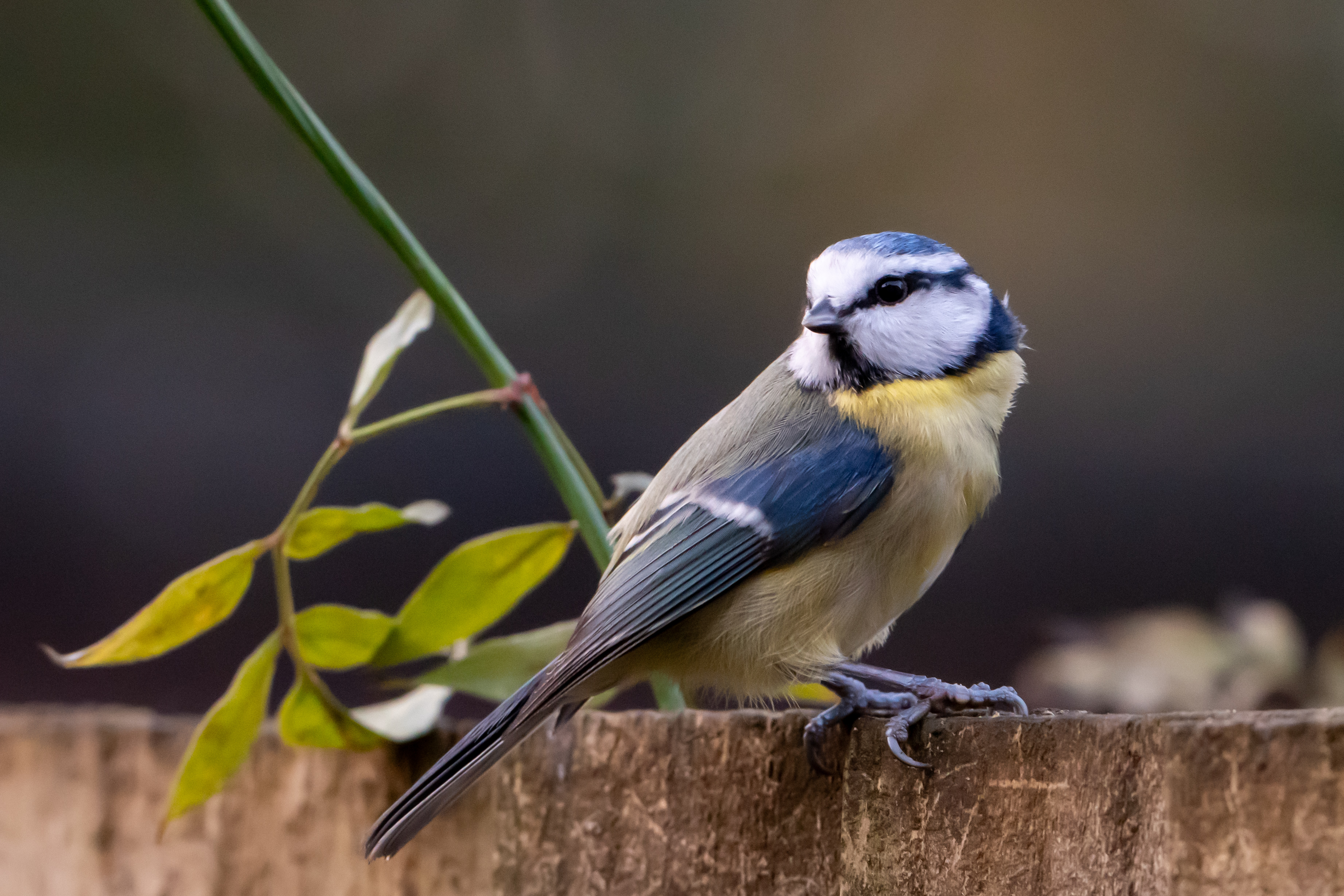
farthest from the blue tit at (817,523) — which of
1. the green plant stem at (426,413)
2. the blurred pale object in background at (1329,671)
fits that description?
the blurred pale object in background at (1329,671)

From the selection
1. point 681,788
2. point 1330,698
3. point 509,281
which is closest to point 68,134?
point 509,281

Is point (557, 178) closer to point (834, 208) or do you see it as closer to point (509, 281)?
point (509, 281)

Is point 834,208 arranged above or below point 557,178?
below

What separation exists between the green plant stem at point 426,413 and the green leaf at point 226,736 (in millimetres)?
142

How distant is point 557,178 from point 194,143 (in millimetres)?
542

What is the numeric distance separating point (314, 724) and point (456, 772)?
16 cm

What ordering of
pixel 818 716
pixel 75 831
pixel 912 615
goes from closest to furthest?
1. pixel 818 716
2. pixel 75 831
3. pixel 912 615

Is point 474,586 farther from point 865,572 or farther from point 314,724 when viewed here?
point 865,572

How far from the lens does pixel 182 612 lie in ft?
2.30

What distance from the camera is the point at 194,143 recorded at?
1.79m

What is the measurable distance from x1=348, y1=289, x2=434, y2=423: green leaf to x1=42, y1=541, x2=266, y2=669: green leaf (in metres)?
0.11

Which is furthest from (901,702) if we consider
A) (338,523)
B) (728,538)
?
(338,523)

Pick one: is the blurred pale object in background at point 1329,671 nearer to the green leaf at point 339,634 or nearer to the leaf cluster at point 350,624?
the leaf cluster at point 350,624

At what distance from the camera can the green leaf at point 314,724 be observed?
2.46 ft
